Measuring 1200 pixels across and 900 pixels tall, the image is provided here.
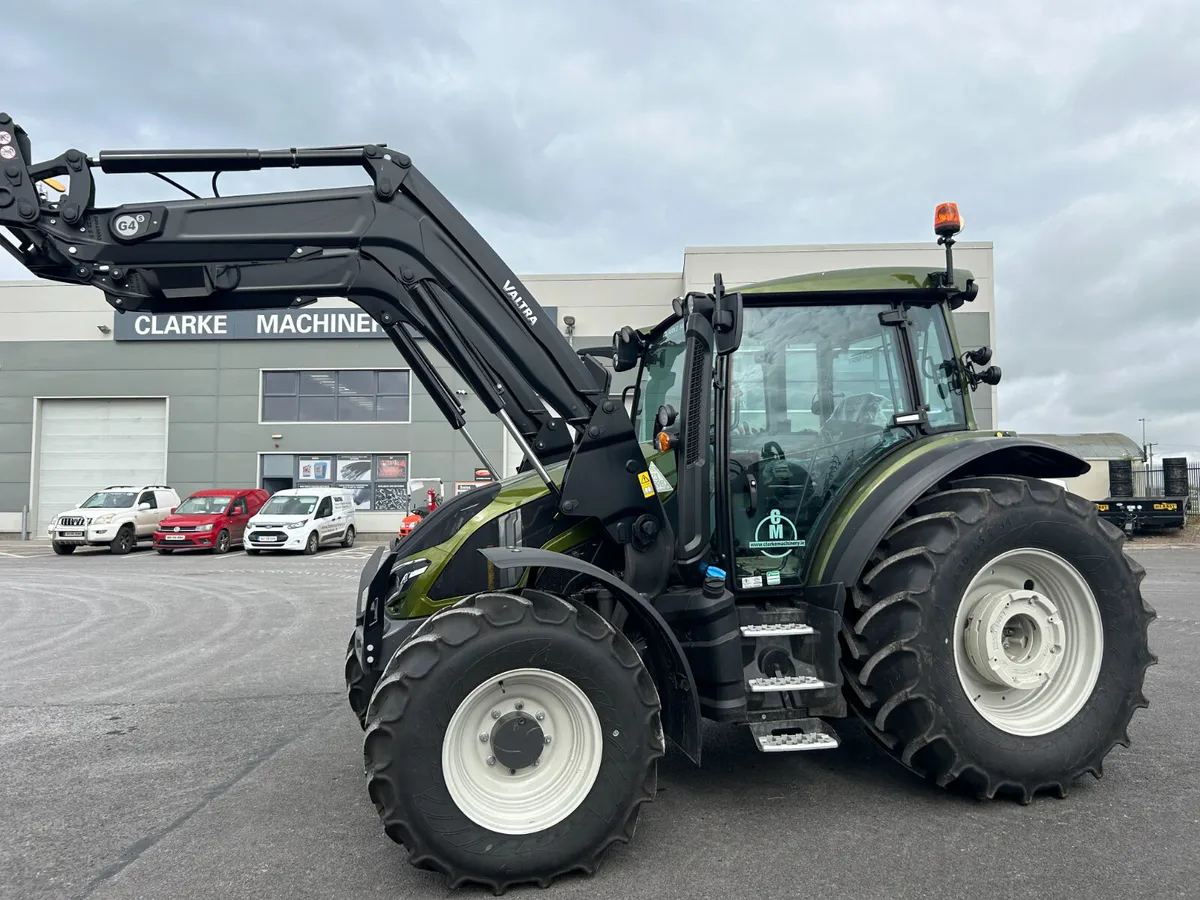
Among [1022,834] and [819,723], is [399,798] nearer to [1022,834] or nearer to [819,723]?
[819,723]

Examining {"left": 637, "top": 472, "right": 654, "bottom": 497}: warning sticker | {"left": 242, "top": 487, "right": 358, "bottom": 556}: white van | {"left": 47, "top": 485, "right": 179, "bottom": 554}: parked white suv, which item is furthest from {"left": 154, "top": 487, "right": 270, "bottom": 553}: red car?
{"left": 637, "top": 472, "right": 654, "bottom": 497}: warning sticker

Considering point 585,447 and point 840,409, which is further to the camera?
point 840,409

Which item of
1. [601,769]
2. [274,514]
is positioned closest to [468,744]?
[601,769]

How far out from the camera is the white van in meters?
21.0

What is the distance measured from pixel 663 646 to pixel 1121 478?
26.1 m

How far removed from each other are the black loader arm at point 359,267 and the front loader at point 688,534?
0.5 inches

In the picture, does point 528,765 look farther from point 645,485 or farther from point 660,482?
point 660,482

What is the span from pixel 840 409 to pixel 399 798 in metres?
2.90

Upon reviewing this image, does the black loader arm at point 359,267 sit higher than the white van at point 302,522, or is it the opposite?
the black loader arm at point 359,267

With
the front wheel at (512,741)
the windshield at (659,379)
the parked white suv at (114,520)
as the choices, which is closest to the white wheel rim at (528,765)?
the front wheel at (512,741)

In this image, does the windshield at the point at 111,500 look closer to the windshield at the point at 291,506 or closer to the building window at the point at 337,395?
the windshield at the point at 291,506

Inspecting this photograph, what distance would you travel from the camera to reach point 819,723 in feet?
12.7

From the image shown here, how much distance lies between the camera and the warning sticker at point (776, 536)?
416 centimetres

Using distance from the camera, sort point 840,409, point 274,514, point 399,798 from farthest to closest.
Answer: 1. point 274,514
2. point 840,409
3. point 399,798
